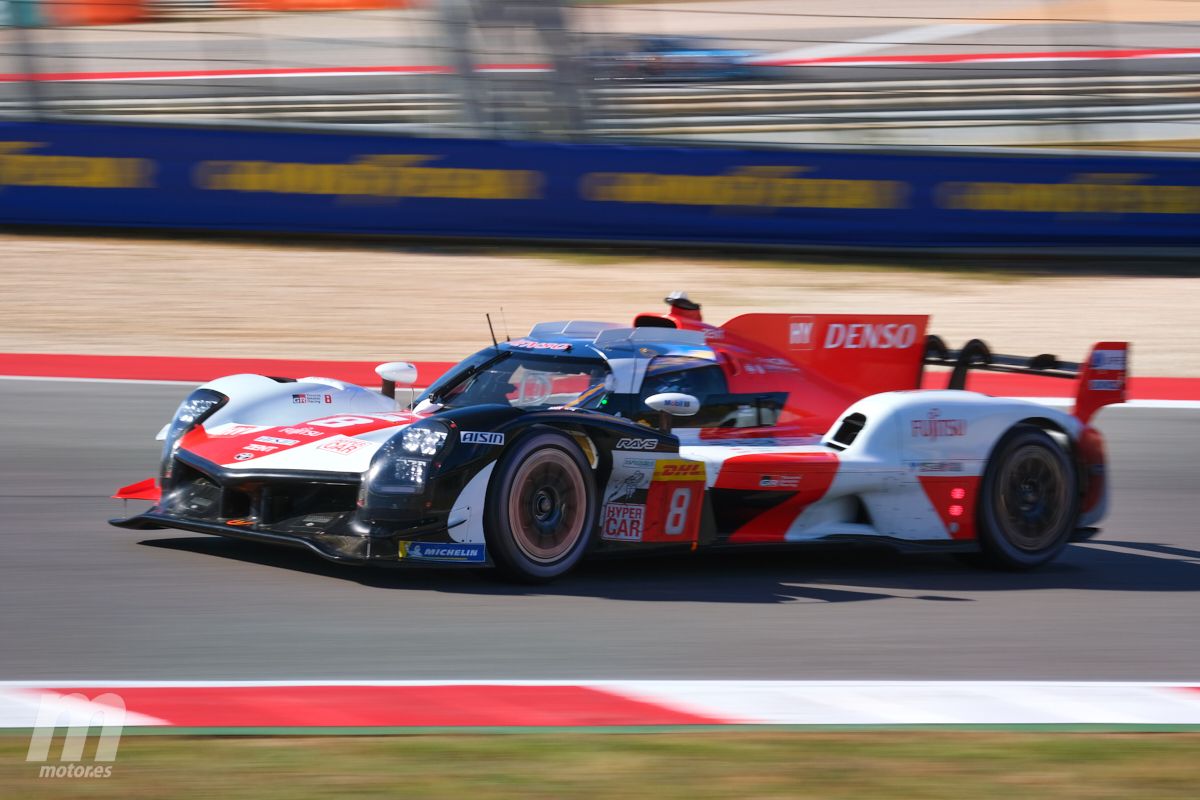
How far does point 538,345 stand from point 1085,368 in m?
2.66

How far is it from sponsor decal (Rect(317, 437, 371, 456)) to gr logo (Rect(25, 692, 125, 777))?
5.58 feet

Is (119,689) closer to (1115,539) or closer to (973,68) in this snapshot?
(1115,539)

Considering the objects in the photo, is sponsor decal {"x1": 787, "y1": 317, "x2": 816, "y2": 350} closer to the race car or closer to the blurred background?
the race car

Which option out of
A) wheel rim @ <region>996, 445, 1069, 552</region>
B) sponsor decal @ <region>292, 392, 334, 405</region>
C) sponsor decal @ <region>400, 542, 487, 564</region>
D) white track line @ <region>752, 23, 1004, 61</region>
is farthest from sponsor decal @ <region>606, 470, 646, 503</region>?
white track line @ <region>752, 23, 1004, 61</region>

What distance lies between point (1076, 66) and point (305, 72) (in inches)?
294

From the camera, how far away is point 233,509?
248 inches

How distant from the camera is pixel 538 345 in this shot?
7074 millimetres

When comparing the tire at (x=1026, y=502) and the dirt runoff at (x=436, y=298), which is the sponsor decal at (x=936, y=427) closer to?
the tire at (x=1026, y=502)

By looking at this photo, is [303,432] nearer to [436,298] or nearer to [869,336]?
[869,336]

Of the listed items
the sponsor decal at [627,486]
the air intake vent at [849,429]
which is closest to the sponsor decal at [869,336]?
the air intake vent at [849,429]

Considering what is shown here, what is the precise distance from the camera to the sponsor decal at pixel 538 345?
6988mm

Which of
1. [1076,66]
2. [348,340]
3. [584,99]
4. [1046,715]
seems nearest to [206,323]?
[348,340]

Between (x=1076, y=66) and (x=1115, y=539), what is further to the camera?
(x=1076, y=66)

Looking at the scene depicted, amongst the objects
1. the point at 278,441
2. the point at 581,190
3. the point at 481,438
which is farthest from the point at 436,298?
the point at 481,438
